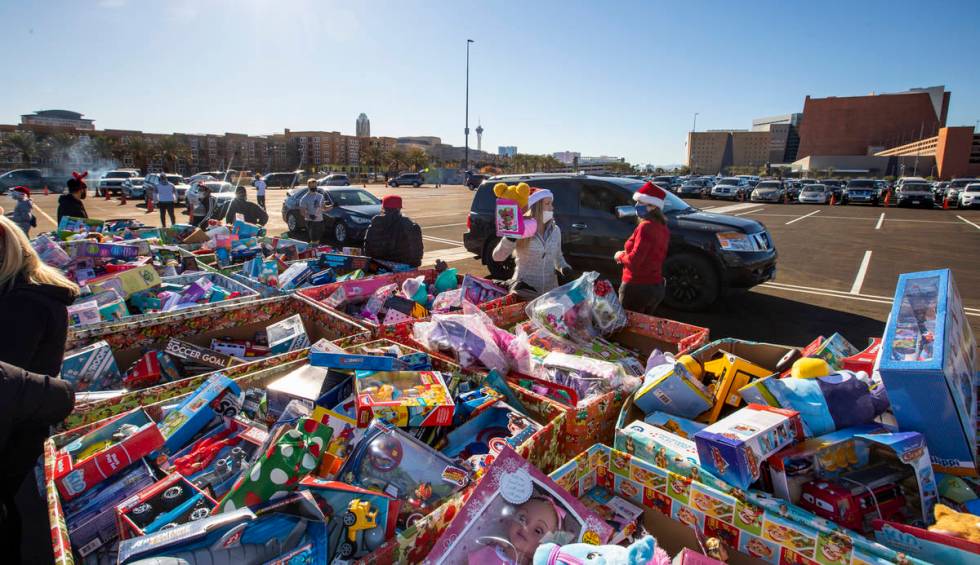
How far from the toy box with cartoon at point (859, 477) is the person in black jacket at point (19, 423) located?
2.53 metres

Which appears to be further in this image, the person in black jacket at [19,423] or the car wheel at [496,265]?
the car wheel at [496,265]

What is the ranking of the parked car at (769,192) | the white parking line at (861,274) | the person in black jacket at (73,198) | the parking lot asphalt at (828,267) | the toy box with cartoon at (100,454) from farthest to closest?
the parked car at (769,192) < the white parking line at (861,274) < the person in black jacket at (73,198) < the parking lot asphalt at (828,267) < the toy box with cartoon at (100,454)

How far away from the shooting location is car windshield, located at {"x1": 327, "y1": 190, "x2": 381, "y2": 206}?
1326 cm

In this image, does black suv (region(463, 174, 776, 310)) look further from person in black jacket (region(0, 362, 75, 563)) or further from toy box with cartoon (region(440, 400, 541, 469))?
person in black jacket (region(0, 362, 75, 563))

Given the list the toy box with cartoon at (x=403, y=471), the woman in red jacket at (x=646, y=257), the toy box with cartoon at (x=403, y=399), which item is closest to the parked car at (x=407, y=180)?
the woman in red jacket at (x=646, y=257)

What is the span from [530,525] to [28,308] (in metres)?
2.11

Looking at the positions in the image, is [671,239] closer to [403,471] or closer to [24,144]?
[403,471]

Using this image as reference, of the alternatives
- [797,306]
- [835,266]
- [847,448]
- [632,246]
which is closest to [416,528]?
[847,448]

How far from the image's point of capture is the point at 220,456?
2.03m

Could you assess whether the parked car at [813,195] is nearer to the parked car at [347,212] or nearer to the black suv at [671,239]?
the black suv at [671,239]

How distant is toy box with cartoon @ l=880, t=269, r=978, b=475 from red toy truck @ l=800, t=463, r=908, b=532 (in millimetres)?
193

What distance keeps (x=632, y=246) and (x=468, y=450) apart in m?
2.90

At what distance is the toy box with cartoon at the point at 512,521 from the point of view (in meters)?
1.42

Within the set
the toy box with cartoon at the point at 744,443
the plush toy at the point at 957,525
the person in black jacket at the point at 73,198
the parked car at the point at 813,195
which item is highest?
the parked car at the point at 813,195
